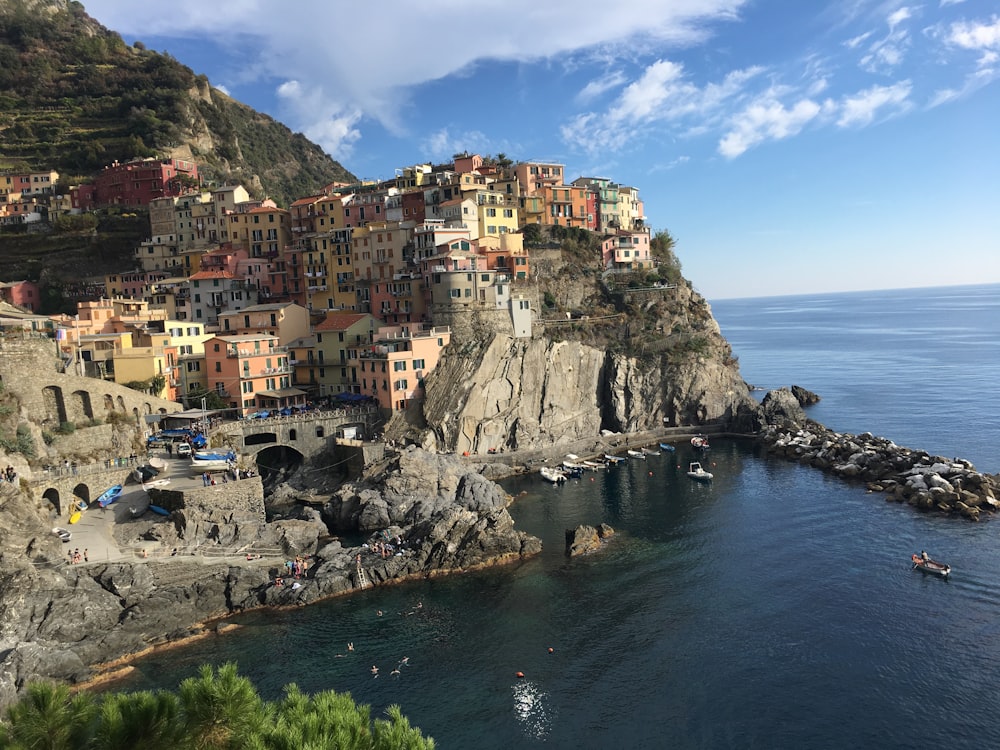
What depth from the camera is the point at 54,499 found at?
37.9 metres

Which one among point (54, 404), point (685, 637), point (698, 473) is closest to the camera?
point (685, 637)

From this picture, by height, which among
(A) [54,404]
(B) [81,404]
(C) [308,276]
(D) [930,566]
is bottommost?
(D) [930,566]

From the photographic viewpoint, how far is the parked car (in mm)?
34606

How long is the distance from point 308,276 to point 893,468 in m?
51.1

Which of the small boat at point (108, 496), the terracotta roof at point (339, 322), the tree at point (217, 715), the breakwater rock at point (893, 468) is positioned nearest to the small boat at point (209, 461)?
the small boat at point (108, 496)

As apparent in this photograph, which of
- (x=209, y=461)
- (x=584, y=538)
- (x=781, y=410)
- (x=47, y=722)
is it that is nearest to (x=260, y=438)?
(x=209, y=461)

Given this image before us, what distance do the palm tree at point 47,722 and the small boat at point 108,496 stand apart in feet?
103

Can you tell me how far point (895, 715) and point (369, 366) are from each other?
135 ft

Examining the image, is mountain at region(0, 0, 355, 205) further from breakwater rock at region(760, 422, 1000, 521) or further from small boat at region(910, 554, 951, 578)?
small boat at region(910, 554, 951, 578)

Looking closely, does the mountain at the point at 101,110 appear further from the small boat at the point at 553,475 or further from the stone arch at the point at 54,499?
the stone arch at the point at 54,499

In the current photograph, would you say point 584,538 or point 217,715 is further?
point 584,538

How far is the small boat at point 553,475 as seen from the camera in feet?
178

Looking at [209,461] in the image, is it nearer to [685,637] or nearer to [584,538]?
[584,538]

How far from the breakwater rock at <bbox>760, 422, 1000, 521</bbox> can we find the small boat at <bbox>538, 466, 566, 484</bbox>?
61.9 ft
